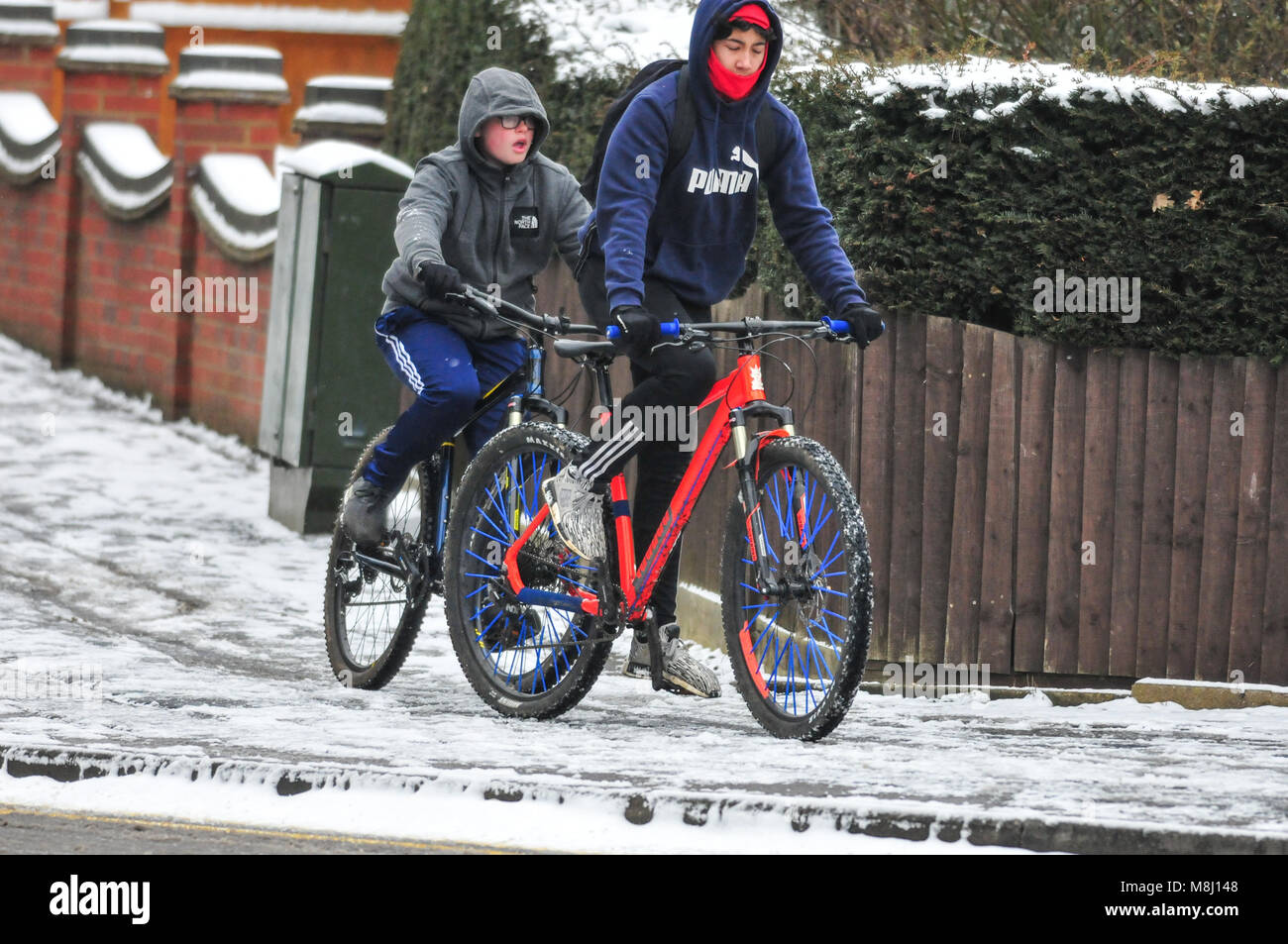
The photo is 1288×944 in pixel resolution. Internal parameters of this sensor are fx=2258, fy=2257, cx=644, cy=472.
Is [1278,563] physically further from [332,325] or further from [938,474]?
[332,325]

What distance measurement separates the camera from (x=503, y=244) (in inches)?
310

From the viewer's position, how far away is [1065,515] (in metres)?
8.16

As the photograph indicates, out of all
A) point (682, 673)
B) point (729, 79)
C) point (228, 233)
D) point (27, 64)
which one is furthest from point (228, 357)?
point (729, 79)

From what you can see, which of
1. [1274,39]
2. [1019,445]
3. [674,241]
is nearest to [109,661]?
[674,241]

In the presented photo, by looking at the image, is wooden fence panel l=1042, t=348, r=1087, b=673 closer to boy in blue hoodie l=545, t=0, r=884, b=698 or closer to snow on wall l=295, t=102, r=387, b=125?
boy in blue hoodie l=545, t=0, r=884, b=698

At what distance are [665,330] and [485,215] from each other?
4.98 feet

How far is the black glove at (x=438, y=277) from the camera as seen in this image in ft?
23.4

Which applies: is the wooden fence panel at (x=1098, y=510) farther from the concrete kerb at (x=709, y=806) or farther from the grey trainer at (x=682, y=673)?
the concrete kerb at (x=709, y=806)

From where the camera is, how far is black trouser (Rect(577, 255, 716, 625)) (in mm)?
6949

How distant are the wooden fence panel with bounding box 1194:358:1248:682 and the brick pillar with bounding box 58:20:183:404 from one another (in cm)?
856

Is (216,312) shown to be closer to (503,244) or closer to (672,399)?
(503,244)

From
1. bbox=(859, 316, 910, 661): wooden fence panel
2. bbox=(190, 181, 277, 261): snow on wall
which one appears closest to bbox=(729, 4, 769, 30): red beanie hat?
bbox=(859, 316, 910, 661): wooden fence panel
